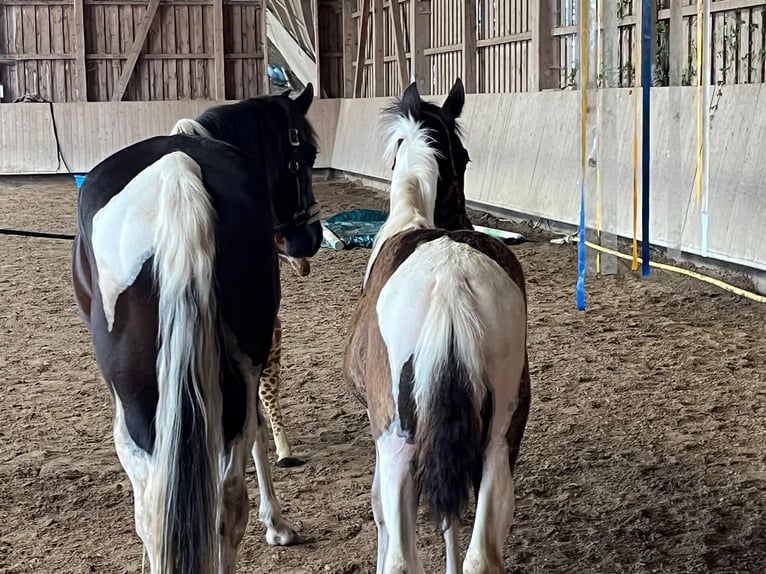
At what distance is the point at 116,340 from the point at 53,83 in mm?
17103

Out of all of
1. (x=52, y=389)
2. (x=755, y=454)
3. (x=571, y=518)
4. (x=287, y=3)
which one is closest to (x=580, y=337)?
(x=755, y=454)

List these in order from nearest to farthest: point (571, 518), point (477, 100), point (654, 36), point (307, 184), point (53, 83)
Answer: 1. point (571, 518)
2. point (307, 184)
3. point (654, 36)
4. point (477, 100)
5. point (53, 83)

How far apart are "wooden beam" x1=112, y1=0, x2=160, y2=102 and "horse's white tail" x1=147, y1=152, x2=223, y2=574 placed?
16.6 metres

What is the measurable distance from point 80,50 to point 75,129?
1.79 meters

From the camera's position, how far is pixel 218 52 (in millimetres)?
18422

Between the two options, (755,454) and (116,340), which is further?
(755,454)

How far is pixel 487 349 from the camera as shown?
228cm

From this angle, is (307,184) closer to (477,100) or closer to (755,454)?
(755,454)

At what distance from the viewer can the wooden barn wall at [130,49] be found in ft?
58.3

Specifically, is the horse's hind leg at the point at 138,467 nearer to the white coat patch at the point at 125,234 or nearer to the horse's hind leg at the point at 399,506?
the white coat patch at the point at 125,234

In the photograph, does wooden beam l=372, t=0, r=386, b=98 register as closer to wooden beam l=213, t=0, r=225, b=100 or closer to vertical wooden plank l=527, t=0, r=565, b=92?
wooden beam l=213, t=0, r=225, b=100

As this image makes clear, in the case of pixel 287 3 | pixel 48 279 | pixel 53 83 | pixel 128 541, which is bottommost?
pixel 128 541

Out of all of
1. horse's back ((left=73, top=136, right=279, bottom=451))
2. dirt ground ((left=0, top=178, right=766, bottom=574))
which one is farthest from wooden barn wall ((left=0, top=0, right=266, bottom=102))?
horse's back ((left=73, top=136, right=279, bottom=451))

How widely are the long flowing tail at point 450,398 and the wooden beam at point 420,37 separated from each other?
12.9 metres
